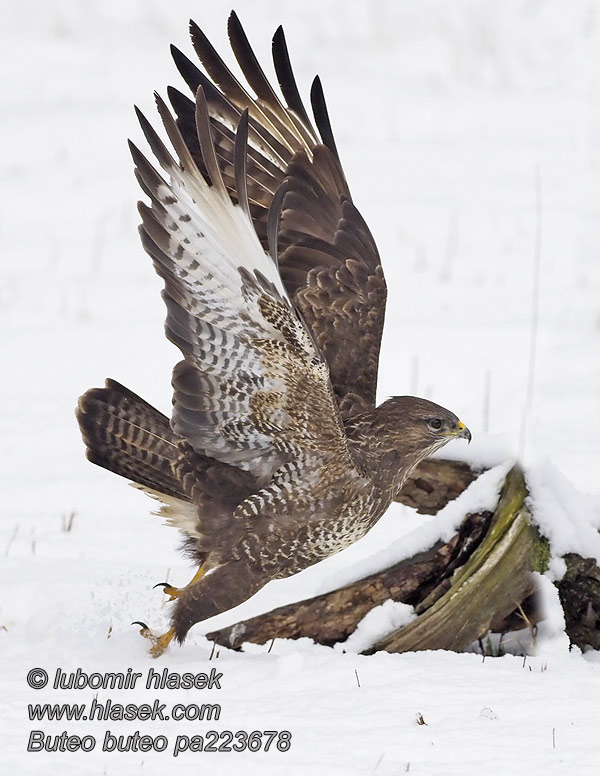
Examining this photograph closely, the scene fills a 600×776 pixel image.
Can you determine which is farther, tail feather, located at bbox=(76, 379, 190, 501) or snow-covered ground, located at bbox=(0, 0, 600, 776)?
tail feather, located at bbox=(76, 379, 190, 501)

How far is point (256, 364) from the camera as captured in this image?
432 centimetres

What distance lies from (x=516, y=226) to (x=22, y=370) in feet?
19.5

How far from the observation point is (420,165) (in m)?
15.7

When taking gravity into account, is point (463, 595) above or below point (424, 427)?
below

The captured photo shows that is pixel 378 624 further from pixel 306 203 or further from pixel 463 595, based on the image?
pixel 306 203

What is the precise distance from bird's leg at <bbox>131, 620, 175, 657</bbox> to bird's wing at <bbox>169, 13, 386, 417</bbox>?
1292mm

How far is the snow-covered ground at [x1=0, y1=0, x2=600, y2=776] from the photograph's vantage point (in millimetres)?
3824

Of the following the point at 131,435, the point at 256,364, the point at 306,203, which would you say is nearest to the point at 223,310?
the point at 256,364

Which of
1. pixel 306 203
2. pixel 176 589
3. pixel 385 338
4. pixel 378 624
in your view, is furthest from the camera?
pixel 385 338

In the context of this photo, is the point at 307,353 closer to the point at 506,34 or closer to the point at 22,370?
the point at 22,370

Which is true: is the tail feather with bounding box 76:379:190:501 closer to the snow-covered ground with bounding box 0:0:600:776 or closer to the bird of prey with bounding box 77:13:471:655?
the bird of prey with bounding box 77:13:471:655

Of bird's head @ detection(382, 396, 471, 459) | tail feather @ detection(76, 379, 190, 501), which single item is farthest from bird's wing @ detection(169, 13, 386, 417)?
tail feather @ detection(76, 379, 190, 501)

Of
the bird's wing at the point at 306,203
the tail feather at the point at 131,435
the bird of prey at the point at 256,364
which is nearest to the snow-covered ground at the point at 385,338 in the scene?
the bird of prey at the point at 256,364

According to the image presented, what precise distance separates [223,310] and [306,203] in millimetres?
1730
